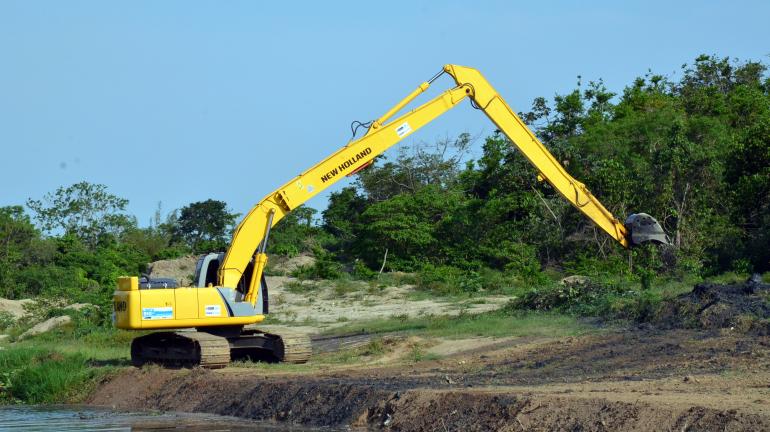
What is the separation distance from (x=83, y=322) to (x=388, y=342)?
544 inches

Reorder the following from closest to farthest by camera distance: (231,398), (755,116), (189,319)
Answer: (231,398) → (189,319) → (755,116)

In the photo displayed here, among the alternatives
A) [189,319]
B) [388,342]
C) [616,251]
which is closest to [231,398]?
[189,319]

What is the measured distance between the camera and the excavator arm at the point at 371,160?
67.4 ft

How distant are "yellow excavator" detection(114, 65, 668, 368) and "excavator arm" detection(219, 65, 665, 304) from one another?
0.06 feet

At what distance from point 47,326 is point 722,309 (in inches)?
851

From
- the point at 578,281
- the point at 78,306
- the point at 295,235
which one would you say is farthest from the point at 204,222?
the point at 578,281

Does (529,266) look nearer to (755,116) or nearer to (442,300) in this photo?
(442,300)

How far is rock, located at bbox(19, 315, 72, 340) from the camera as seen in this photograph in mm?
32381

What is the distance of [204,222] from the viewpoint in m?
59.4

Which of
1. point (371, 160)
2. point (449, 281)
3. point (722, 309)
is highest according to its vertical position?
point (371, 160)

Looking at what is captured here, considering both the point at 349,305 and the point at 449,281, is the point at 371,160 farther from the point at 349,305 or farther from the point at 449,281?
the point at 449,281

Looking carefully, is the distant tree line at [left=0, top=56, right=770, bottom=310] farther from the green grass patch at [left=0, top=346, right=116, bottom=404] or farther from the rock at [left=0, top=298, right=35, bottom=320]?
the green grass patch at [left=0, top=346, right=116, bottom=404]

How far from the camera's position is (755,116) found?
43.4m

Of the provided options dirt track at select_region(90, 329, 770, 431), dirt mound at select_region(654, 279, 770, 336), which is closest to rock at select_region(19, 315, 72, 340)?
dirt track at select_region(90, 329, 770, 431)
